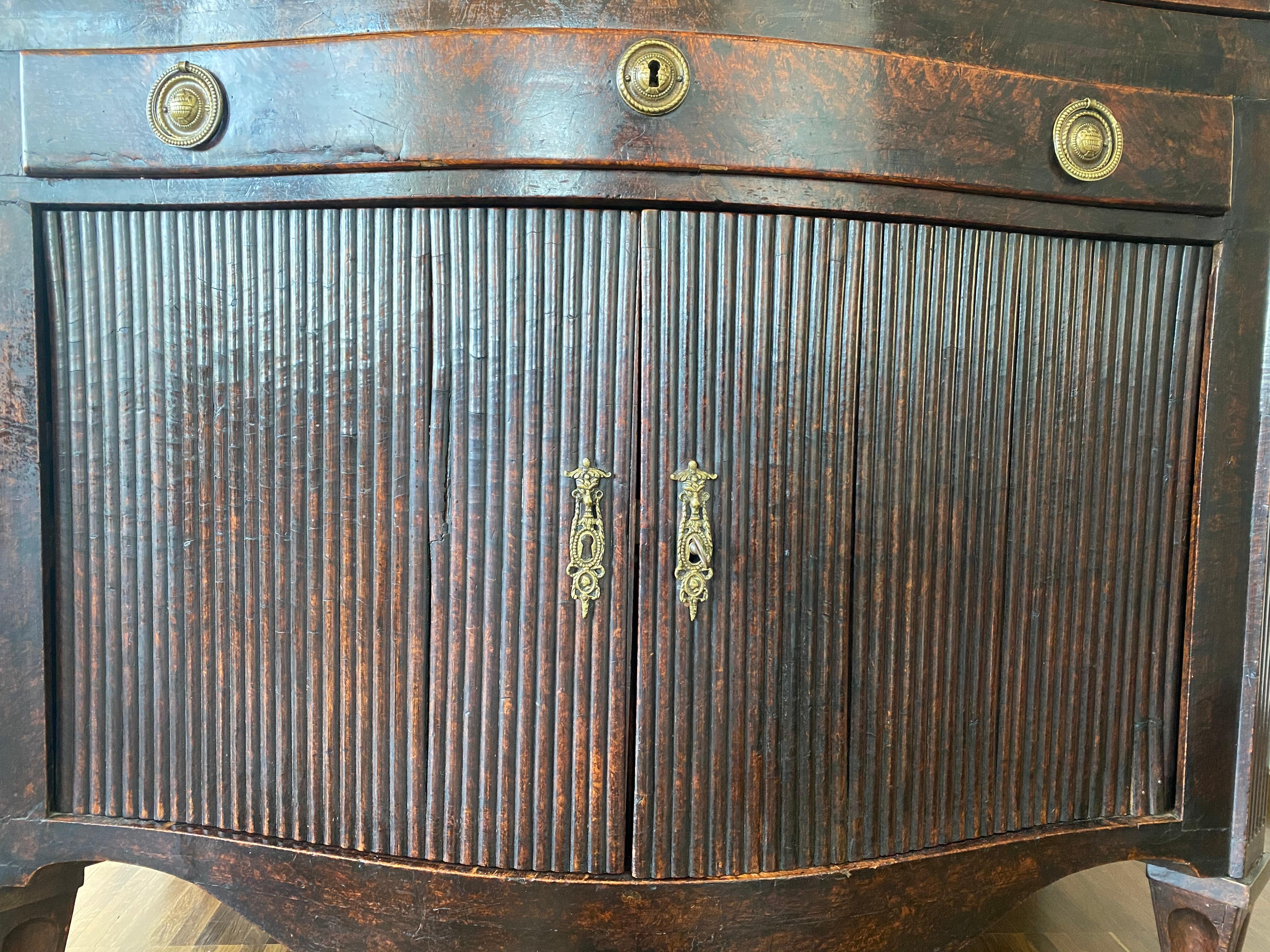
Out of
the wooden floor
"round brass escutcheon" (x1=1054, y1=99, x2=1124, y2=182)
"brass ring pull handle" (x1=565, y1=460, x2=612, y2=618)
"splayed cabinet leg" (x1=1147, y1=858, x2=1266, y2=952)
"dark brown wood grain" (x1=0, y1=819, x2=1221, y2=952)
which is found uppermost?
"round brass escutcheon" (x1=1054, y1=99, x2=1124, y2=182)

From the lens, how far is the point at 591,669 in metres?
1.14

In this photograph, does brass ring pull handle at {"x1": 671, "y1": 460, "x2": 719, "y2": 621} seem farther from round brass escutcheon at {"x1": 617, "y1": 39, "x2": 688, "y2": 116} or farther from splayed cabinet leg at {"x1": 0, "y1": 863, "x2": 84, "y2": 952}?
splayed cabinet leg at {"x1": 0, "y1": 863, "x2": 84, "y2": 952}

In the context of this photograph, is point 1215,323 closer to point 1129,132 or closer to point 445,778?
point 1129,132

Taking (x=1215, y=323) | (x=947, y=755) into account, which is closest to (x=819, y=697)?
(x=947, y=755)

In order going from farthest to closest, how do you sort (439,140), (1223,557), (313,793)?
1. (1223,557)
2. (313,793)
3. (439,140)

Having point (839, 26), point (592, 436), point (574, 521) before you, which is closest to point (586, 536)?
point (574, 521)

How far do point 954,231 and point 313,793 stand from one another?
123 cm

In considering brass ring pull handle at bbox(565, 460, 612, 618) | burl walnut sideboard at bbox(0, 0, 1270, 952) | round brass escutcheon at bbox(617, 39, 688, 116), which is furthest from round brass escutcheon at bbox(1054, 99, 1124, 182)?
brass ring pull handle at bbox(565, 460, 612, 618)

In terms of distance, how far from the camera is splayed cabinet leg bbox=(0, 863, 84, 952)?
1285 mm

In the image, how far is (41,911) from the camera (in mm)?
1335

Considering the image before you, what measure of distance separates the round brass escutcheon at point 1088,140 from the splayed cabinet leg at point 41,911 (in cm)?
185

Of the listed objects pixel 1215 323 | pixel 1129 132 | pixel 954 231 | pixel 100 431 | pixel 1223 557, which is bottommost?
pixel 1223 557

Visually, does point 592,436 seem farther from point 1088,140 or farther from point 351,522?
point 1088,140

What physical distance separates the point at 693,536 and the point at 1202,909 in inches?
43.6
